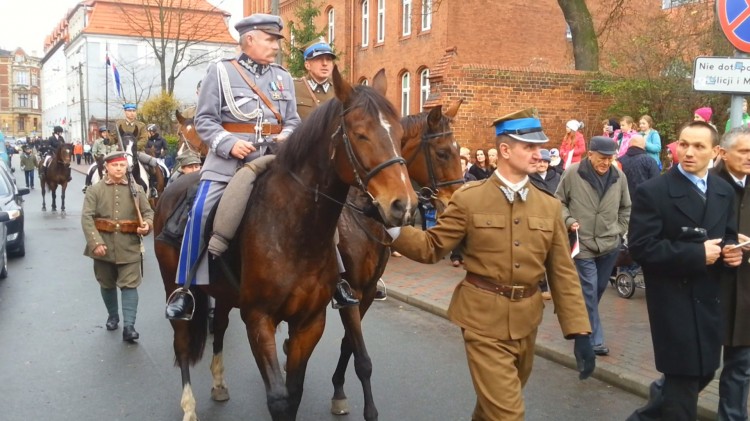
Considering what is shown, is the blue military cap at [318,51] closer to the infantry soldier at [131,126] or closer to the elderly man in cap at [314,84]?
the elderly man in cap at [314,84]

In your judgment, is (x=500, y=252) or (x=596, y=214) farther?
(x=596, y=214)

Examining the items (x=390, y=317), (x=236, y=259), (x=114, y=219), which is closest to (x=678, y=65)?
(x=390, y=317)

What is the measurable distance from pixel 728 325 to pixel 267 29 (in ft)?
11.8

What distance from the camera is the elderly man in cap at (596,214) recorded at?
677 centimetres

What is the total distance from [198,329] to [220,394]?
563 mm

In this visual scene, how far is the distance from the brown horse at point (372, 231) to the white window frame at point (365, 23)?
2721cm

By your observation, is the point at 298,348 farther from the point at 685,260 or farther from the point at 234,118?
the point at 685,260

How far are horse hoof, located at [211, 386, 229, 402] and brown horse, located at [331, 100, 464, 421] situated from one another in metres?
0.90

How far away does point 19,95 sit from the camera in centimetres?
12619

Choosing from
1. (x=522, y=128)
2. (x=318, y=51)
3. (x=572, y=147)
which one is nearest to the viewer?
(x=522, y=128)

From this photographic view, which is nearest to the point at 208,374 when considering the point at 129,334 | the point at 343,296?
the point at 129,334

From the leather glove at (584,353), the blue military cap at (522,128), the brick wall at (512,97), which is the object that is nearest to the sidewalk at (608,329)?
the leather glove at (584,353)

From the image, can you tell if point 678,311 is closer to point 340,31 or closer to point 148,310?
point 148,310

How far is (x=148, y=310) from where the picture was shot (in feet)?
28.9
